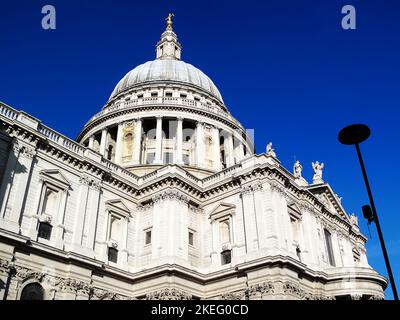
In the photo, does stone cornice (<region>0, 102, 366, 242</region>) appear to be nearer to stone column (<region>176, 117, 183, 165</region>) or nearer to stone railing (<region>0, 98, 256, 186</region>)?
stone railing (<region>0, 98, 256, 186</region>)

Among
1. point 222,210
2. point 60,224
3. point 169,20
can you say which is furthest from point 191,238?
point 169,20

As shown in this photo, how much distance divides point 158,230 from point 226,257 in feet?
18.8

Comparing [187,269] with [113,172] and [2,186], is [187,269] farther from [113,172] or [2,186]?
[2,186]

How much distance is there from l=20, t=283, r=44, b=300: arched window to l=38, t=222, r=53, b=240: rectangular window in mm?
3165

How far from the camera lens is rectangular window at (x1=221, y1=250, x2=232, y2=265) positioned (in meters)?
30.7

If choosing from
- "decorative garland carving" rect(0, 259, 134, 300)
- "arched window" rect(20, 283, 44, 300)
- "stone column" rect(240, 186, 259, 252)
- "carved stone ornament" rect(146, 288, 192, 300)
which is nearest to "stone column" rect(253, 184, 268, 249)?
"stone column" rect(240, 186, 259, 252)

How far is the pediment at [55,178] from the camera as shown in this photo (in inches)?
1092

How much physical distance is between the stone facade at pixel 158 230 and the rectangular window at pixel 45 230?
0.29 ft

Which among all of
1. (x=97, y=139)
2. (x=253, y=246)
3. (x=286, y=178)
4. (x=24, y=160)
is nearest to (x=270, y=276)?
(x=253, y=246)

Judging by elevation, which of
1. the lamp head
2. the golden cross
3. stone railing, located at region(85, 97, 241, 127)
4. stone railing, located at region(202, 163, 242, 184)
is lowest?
the lamp head

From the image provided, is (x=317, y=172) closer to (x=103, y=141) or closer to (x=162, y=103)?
(x=162, y=103)

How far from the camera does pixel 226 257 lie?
30.9 m
